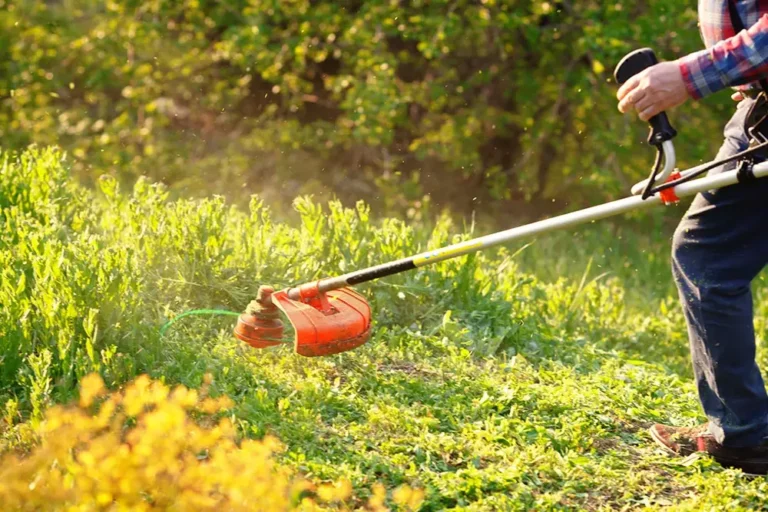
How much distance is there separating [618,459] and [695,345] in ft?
1.39

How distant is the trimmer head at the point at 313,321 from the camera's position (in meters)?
3.42

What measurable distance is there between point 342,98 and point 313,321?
4.59 metres

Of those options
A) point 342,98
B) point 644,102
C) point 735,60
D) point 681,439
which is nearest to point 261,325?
Answer: point 681,439

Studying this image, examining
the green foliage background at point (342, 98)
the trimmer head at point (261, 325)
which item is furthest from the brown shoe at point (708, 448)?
the green foliage background at point (342, 98)

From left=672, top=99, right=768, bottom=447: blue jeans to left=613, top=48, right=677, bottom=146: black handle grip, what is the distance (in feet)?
0.85

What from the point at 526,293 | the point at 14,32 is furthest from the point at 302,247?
the point at 14,32

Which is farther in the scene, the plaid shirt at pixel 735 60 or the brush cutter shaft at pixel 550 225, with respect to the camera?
the brush cutter shaft at pixel 550 225

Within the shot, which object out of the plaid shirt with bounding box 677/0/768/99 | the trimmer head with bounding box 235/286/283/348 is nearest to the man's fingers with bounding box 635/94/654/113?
the plaid shirt with bounding box 677/0/768/99

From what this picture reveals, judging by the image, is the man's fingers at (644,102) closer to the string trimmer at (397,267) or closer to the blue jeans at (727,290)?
the string trimmer at (397,267)

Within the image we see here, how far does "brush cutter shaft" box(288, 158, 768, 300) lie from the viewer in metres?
2.86

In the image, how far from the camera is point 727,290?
3.03 m

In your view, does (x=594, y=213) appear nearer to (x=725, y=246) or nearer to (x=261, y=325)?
(x=725, y=246)

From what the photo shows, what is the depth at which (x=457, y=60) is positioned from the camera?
24.1ft

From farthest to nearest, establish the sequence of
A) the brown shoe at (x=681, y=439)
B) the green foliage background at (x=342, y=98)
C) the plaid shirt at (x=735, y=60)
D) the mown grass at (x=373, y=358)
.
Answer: the green foliage background at (x=342, y=98), the brown shoe at (x=681, y=439), the mown grass at (x=373, y=358), the plaid shirt at (x=735, y=60)
